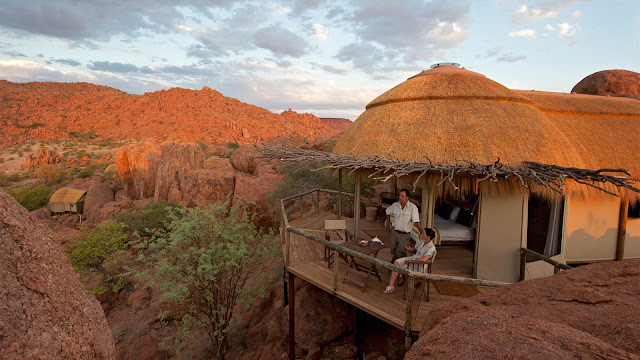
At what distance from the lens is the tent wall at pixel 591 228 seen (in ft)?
22.9

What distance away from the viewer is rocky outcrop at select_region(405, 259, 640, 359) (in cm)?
160

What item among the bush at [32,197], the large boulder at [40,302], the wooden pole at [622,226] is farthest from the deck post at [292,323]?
the bush at [32,197]

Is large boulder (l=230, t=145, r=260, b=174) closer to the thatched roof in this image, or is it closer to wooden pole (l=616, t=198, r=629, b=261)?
the thatched roof

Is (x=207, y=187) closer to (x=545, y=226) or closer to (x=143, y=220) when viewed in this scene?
(x=143, y=220)

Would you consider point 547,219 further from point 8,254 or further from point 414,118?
point 8,254

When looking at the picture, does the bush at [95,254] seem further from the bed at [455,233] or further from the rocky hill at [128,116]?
the rocky hill at [128,116]

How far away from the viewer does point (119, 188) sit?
21016mm

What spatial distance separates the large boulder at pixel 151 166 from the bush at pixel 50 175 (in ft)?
26.4

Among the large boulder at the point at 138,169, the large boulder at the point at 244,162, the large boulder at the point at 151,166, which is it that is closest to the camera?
the large boulder at the point at 151,166

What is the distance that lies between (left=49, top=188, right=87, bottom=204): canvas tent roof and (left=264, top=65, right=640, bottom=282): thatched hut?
18.4 m

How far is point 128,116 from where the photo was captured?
54.4 meters

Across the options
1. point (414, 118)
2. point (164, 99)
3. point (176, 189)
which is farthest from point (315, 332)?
point (164, 99)

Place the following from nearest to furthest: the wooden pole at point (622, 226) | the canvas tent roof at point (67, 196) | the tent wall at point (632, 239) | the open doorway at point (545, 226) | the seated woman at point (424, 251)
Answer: the seated woman at point (424, 251) → the open doorway at point (545, 226) → the wooden pole at point (622, 226) → the tent wall at point (632, 239) → the canvas tent roof at point (67, 196)

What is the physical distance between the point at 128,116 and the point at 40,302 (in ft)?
205
